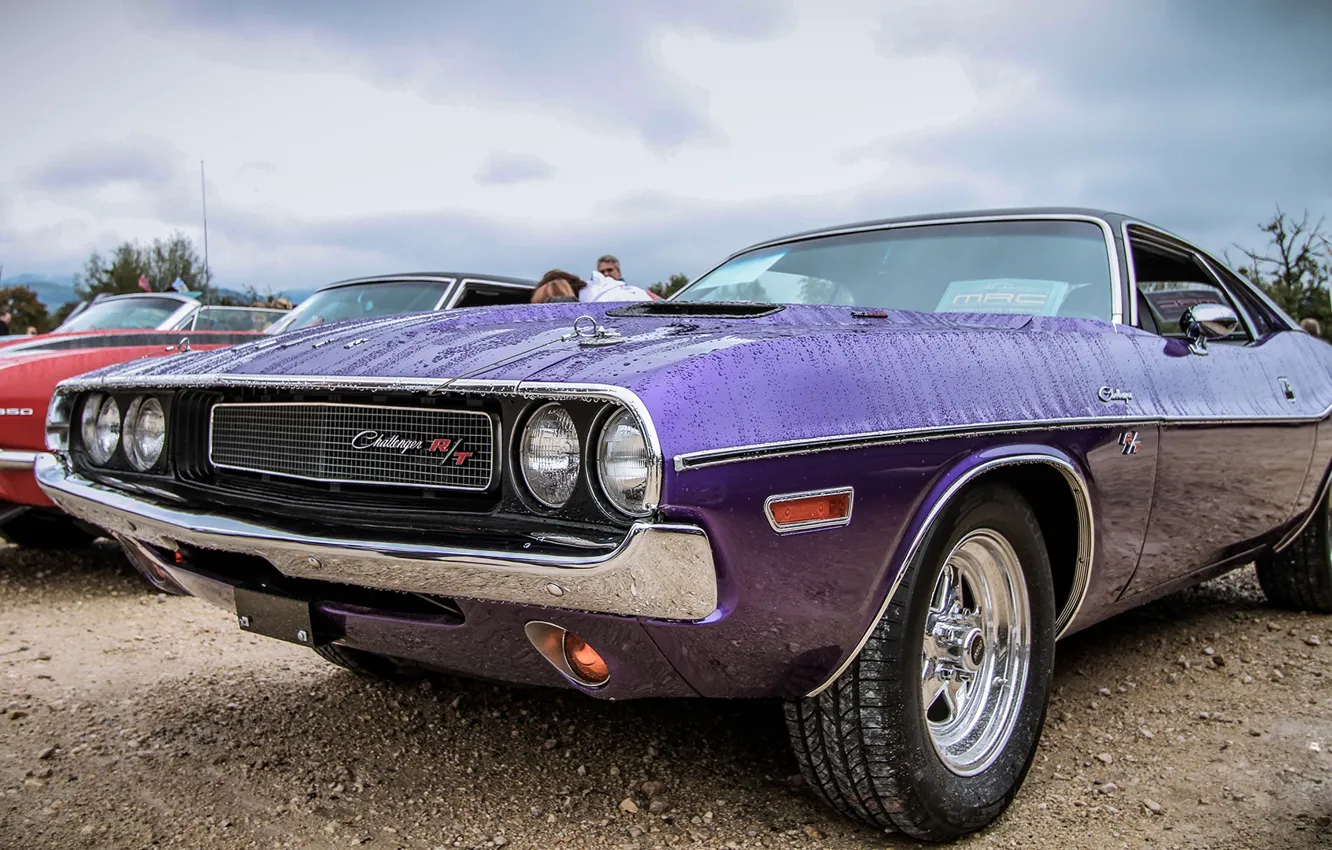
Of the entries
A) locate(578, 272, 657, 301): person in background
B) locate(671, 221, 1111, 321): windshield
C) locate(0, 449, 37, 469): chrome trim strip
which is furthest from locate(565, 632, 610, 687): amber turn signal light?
locate(578, 272, 657, 301): person in background

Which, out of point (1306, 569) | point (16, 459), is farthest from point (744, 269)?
point (16, 459)

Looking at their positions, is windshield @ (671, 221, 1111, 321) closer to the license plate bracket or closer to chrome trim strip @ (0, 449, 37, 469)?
the license plate bracket

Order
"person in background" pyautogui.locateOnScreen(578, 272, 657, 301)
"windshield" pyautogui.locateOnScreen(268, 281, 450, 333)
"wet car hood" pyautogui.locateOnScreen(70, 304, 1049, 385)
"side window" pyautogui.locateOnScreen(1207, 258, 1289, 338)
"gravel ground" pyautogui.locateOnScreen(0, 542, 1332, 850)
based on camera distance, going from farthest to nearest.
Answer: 1. "windshield" pyautogui.locateOnScreen(268, 281, 450, 333)
2. "person in background" pyautogui.locateOnScreen(578, 272, 657, 301)
3. "side window" pyautogui.locateOnScreen(1207, 258, 1289, 338)
4. "gravel ground" pyautogui.locateOnScreen(0, 542, 1332, 850)
5. "wet car hood" pyautogui.locateOnScreen(70, 304, 1049, 385)

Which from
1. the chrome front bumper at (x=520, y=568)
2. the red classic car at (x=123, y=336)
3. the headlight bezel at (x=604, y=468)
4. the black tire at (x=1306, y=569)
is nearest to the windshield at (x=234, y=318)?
the red classic car at (x=123, y=336)

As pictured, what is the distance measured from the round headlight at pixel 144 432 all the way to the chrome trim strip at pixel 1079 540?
165 cm

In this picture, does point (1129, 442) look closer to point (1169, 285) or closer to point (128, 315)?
point (1169, 285)

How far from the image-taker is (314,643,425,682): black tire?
2.77 meters

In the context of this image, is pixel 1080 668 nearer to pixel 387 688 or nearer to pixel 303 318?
pixel 387 688

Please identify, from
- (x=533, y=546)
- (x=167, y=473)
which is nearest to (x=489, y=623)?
(x=533, y=546)

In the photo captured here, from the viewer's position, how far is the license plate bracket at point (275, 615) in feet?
6.51

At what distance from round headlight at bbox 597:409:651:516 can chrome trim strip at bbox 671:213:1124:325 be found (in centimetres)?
154

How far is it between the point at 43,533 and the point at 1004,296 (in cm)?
447

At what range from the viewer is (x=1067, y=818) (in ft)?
7.28

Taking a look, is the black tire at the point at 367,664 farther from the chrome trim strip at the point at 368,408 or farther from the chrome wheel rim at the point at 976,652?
the chrome wheel rim at the point at 976,652
